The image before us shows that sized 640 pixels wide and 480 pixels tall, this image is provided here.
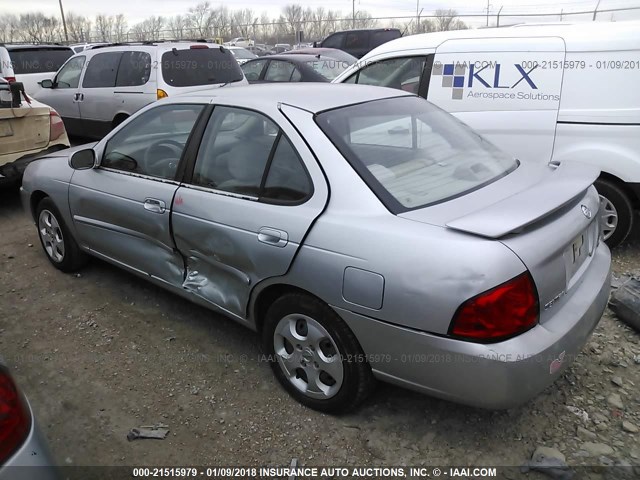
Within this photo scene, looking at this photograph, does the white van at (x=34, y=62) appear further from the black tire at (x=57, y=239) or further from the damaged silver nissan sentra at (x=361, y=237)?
the damaged silver nissan sentra at (x=361, y=237)

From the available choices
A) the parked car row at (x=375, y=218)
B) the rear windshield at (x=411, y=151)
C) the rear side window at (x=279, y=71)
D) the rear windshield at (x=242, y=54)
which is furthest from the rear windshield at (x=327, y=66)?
the rear windshield at (x=411, y=151)

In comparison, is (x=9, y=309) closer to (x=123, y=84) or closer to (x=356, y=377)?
(x=356, y=377)

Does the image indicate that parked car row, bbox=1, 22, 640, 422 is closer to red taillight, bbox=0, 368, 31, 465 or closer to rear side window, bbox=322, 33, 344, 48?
red taillight, bbox=0, 368, 31, 465

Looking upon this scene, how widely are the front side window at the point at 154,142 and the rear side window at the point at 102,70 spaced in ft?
16.4

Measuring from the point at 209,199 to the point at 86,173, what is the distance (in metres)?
1.45

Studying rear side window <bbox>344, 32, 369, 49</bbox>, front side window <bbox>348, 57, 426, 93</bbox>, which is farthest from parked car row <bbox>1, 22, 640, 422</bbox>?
rear side window <bbox>344, 32, 369, 49</bbox>

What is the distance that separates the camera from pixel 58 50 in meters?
11.4

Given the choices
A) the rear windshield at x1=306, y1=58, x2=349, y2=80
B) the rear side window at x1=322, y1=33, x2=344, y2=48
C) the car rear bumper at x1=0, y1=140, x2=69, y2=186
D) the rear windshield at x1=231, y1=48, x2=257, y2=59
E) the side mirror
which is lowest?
the car rear bumper at x1=0, y1=140, x2=69, y2=186

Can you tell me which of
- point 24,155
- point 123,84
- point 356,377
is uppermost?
point 123,84

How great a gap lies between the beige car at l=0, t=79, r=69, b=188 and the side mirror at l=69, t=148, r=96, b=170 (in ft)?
8.18

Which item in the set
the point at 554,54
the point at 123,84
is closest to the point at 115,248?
the point at 554,54

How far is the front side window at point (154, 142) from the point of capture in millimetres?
3289

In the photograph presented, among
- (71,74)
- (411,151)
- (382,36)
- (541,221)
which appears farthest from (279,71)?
(541,221)

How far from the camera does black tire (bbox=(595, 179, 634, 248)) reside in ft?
14.1
